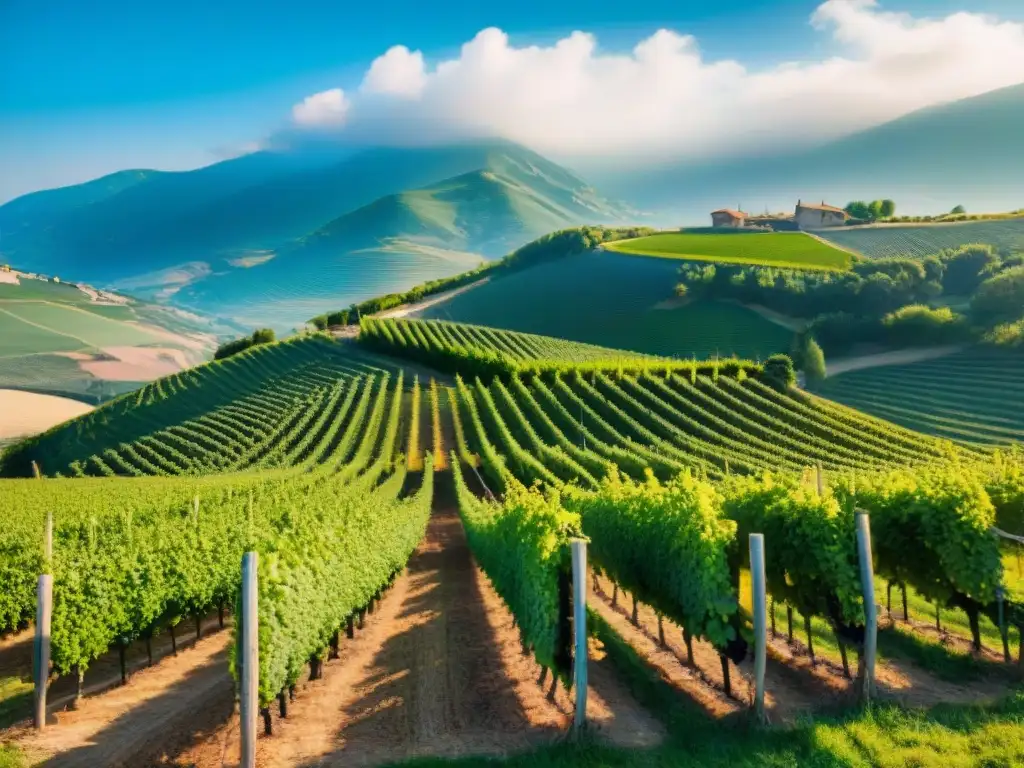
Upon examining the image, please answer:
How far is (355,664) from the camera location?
11.1m

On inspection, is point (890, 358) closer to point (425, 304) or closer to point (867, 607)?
point (867, 607)

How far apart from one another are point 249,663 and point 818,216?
128m

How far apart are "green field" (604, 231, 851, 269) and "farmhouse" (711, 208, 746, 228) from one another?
11599 millimetres

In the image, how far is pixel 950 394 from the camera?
53.5 meters

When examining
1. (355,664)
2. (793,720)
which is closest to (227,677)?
(355,664)

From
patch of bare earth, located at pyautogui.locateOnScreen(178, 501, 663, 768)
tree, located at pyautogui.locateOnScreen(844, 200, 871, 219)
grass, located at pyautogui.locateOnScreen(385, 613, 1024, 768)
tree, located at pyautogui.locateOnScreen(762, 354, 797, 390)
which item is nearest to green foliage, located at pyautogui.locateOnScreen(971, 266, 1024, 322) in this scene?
tree, located at pyautogui.locateOnScreen(762, 354, 797, 390)

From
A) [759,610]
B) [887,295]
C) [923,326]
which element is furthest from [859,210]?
[759,610]

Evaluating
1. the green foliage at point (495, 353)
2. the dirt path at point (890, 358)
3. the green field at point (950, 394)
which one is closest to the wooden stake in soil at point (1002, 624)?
the green foliage at point (495, 353)

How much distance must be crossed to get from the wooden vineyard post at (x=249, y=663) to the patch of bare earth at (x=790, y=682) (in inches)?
194

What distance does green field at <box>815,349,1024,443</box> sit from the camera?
46.3 m

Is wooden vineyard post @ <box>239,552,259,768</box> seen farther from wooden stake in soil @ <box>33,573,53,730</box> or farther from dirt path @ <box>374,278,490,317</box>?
dirt path @ <box>374,278,490,317</box>

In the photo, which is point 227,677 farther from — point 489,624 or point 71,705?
point 489,624

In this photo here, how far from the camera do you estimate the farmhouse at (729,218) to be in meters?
132

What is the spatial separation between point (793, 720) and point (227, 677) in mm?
7647
